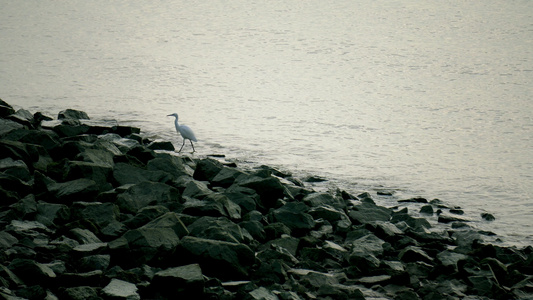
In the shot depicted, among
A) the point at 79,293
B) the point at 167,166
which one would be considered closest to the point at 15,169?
the point at 167,166

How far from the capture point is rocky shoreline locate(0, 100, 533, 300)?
7035mm

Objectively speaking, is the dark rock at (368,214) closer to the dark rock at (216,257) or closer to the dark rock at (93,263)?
the dark rock at (216,257)

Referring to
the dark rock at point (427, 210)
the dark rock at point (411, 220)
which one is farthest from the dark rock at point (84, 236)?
the dark rock at point (427, 210)

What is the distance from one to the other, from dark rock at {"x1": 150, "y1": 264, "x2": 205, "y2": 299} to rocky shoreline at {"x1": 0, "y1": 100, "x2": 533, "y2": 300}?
0.01 metres

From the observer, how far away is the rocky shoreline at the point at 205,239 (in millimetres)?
7035

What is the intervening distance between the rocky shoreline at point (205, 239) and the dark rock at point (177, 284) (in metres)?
0.01

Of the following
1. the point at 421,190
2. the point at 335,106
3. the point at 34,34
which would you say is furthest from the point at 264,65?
the point at 421,190

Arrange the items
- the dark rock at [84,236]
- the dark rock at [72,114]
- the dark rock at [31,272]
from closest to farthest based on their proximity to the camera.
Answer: the dark rock at [31,272] < the dark rock at [84,236] < the dark rock at [72,114]

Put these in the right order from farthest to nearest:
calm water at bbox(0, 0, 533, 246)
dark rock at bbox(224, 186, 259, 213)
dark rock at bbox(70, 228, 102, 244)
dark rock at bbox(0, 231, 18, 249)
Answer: calm water at bbox(0, 0, 533, 246) < dark rock at bbox(224, 186, 259, 213) < dark rock at bbox(70, 228, 102, 244) < dark rock at bbox(0, 231, 18, 249)

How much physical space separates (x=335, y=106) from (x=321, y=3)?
61.4ft

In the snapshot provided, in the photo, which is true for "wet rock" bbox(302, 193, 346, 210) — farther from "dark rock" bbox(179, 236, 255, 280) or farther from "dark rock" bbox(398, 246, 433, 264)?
"dark rock" bbox(179, 236, 255, 280)

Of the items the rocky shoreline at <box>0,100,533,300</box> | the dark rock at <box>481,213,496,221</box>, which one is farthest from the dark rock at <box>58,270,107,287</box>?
the dark rock at <box>481,213,496,221</box>

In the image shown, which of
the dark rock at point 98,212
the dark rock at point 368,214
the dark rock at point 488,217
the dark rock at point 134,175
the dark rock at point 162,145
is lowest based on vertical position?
the dark rock at point 488,217

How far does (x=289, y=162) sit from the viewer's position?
1401 centimetres
